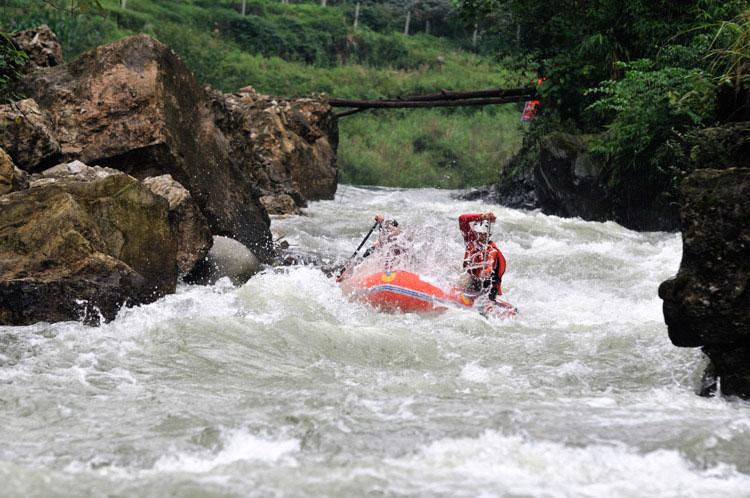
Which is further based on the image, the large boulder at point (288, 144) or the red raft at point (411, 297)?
the large boulder at point (288, 144)

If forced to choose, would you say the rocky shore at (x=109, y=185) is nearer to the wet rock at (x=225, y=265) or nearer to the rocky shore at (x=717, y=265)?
the wet rock at (x=225, y=265)

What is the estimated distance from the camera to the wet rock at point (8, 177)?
7.18 metres

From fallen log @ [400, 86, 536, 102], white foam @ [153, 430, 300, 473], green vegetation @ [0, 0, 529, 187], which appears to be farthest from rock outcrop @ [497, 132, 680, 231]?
white foam @ [153, 430, 300, 473]

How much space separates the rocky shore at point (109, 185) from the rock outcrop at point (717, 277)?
411 centimetres

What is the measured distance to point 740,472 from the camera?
4035 mm

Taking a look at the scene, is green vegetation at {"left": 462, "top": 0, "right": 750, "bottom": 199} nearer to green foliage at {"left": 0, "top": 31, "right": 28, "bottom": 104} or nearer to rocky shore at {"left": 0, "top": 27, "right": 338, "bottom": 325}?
rocky shore at {"left": 0, "top": 27, "right": 338, "bottom": 325}

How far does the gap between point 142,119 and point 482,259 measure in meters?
3.74

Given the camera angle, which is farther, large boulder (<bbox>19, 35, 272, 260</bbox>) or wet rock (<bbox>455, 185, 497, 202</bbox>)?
wet rock (<bbox>455, 185, 497, 202</bbox>)

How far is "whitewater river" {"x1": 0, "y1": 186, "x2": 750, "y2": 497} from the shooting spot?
3.88m

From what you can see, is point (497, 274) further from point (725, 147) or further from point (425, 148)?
point (425, 148)

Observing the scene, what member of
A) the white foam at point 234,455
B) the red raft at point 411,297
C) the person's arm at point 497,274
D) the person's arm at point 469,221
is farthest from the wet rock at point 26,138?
the white foam at point 234,455

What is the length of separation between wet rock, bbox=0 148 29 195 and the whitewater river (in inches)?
55.2

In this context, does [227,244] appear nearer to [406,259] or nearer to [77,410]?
[406,259]

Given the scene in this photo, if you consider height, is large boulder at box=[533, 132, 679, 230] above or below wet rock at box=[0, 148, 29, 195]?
below
